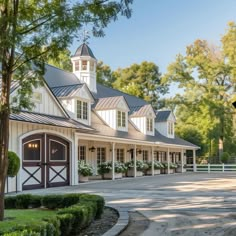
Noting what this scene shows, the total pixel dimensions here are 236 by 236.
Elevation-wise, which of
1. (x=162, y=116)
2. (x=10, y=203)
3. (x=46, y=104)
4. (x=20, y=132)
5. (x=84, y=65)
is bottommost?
(x=10, y=203)

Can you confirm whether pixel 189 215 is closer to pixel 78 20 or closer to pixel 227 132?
pixel 78 20

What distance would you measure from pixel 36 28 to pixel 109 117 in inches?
722

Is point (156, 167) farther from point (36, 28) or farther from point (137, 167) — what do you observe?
point (36, 28)

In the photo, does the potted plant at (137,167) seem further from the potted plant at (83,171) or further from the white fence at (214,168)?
the white fence at (214,168)

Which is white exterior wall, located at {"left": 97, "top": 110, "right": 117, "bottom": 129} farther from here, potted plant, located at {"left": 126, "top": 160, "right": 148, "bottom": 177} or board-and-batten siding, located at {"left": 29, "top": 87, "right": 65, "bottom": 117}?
board-and-batten siding, located at {"left": 29, "top": 87, "right": 65, "bottom": 117}

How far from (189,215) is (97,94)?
67.7ft

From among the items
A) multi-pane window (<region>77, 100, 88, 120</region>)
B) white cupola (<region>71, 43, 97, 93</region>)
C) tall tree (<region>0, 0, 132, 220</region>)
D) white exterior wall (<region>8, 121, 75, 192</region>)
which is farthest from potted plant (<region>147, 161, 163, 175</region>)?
tall tree (<region>0, 0, 132, 220</region>)

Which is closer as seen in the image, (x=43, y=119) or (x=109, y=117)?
(x=43, y=119)

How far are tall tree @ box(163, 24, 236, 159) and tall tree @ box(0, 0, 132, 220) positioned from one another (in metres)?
36.1

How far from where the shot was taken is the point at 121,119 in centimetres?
2661

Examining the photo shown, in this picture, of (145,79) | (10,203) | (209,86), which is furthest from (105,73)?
(10,203)

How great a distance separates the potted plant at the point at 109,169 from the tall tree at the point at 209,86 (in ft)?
66.7

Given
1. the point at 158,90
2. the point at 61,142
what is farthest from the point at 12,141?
the point at 158,90

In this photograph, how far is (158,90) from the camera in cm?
5725
